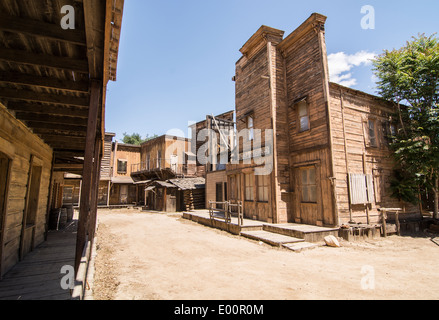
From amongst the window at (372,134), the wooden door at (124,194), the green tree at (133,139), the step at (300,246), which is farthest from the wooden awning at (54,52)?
the green tree at (133,139)

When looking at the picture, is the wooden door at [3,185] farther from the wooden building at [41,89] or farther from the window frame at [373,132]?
Result: the window frame at [373,132]

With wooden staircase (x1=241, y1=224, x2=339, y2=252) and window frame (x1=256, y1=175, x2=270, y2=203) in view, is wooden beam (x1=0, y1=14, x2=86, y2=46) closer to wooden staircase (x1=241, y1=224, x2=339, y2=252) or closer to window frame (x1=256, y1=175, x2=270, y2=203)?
wooden staircase (x1=241, y1=224, x2=339, y2=252)

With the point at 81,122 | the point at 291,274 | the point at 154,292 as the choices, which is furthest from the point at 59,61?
the point at 291,274

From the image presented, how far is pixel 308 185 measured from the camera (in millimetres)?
10875

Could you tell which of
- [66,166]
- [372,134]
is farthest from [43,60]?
[372,134]

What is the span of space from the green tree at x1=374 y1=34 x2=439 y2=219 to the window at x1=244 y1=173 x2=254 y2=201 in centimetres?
762

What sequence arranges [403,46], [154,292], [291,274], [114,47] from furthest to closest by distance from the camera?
[403,46] < [291,274] < [154,292] < [114,47]

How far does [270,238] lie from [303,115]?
6.37 metres

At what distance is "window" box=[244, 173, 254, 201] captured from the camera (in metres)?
13.3

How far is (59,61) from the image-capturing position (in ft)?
11.4

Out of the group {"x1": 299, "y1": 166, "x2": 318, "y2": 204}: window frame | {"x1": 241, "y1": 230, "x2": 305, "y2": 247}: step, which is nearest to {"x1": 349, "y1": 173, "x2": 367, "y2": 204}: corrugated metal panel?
{"x1": 299, "y1": 166, "x2": 318, "y2": 204}: window frame
